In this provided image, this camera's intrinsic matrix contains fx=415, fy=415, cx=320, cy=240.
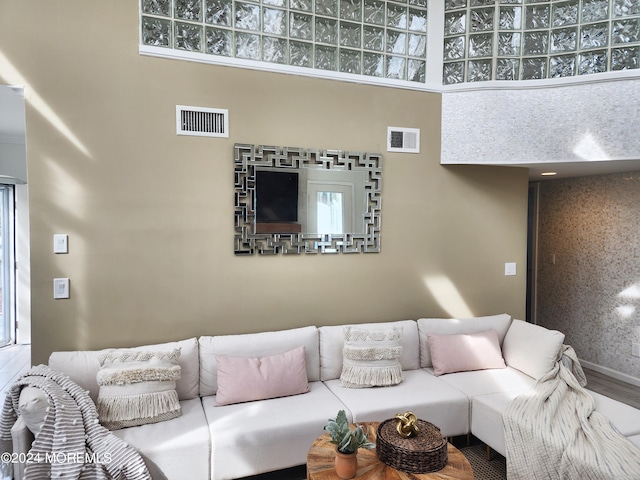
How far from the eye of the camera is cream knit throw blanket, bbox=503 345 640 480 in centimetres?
205

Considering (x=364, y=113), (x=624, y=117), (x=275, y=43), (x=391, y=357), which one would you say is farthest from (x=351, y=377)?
(x=624, y=117)

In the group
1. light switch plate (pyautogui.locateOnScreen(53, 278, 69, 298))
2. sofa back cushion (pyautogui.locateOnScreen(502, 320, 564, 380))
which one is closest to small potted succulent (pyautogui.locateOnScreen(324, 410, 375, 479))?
sofa back cushion (pyautogui.locateOnScreen(502, 320, 564, 380))

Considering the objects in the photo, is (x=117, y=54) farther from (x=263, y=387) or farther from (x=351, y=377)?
(x=351, y=377)

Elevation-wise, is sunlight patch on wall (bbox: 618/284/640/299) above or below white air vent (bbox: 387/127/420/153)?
below

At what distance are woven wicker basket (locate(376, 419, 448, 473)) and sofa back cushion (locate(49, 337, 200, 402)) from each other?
131 cm

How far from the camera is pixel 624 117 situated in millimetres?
3139

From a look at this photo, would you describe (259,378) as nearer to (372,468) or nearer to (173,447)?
(173,447)

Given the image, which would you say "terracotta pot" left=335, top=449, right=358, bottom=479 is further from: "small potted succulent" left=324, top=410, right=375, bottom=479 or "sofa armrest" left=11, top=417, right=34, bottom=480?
"sofa armrest" left=11, top=417, right=34, bottom=480

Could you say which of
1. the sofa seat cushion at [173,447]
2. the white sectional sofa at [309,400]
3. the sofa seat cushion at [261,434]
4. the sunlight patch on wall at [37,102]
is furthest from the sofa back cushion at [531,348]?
the sunlight patch on wall at [37,102]

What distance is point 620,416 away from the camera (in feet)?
8.16

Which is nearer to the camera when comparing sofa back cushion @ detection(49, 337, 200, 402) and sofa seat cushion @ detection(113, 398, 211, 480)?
sofa seat cushion @ detection(113, 398, 211, 480)

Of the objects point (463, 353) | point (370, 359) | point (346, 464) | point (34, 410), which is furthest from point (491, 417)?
point (34, 410)

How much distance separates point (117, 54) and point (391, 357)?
2.79 m

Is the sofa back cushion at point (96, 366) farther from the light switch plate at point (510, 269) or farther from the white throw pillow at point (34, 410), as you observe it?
the light switch plate at point (510, 269)
